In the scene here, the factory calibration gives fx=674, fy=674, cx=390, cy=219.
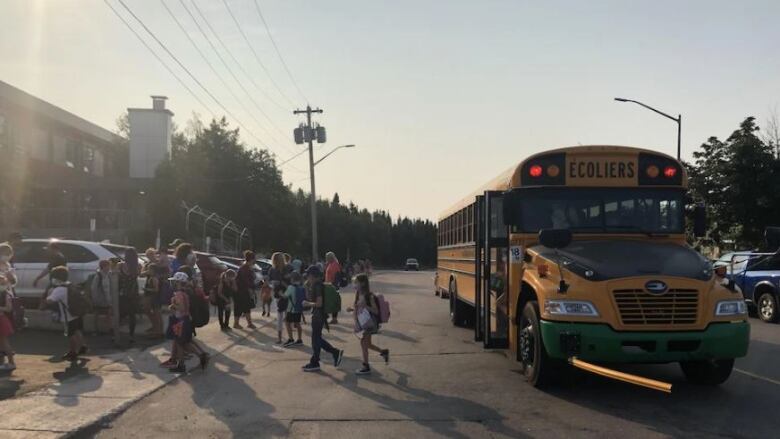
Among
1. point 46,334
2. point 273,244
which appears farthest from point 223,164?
point 46,334

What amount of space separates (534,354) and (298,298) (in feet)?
18.3

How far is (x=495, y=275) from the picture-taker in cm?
1011

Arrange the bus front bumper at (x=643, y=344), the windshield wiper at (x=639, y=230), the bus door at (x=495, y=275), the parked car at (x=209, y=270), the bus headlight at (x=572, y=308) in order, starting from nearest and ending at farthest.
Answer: the bus front bumper at (x=643, y=344)
the bus headlight at (x=572, y=308)
the windshield wiper at (x=639, y=230)
the bus door at (x=495, y=275)
the parked car at (x=209, y=270)

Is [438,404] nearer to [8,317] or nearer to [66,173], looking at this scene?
[8,317]

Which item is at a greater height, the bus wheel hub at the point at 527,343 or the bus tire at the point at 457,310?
the bus wheel hub at the point at 527,343

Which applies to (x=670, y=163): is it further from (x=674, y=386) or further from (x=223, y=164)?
(x=223, y=164)

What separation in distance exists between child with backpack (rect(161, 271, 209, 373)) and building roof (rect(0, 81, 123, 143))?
35.2 meters

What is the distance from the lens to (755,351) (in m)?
11.3

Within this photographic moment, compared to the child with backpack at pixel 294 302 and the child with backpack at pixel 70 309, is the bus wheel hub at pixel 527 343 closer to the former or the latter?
the child with backpack at pixel 294 302

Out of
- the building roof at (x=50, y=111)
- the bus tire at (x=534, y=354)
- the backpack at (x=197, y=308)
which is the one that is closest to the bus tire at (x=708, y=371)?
the bus tire at (x=534, y=354)

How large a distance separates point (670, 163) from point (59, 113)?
4710 cm

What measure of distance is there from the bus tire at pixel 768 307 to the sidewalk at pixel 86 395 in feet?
43.7

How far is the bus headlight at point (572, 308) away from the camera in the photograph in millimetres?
7109

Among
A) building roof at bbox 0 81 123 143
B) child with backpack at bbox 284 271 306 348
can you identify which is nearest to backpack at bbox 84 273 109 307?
child with backpack at bbox 284 271 306 348
